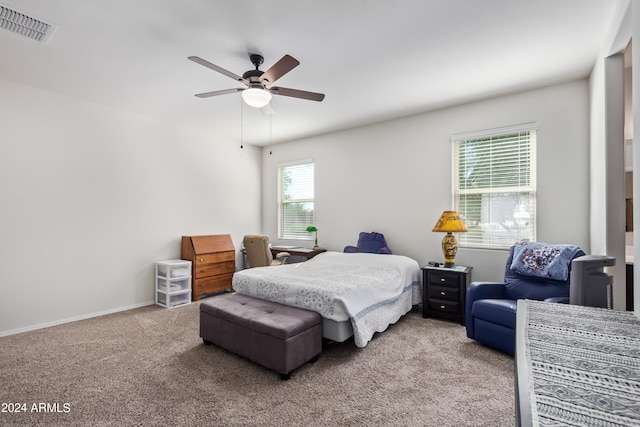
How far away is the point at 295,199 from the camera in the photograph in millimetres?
5863

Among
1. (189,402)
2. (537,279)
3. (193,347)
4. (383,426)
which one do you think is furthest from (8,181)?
(537,279)

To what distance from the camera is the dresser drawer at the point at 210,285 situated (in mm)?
4656

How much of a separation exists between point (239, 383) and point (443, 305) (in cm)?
A: 251

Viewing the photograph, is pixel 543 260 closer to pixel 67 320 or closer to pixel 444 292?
pixel 444 292

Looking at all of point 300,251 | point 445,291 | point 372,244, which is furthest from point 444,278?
point 300,251

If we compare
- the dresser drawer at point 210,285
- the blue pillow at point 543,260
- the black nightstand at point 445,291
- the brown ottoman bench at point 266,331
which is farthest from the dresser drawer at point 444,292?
the dresser drawer at point 210,285

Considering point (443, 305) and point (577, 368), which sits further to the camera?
point (443, 305)

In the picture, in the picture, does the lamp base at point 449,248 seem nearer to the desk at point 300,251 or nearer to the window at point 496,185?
the window at point 496,185

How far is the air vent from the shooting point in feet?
7.27

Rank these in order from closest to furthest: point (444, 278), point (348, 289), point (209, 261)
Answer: point (348, 289), point (444, 278), point (209, 261)

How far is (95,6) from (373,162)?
12.0 ft

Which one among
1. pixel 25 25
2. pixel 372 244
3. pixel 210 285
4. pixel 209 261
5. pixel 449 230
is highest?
pixel 25 25

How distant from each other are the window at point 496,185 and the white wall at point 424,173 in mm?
102

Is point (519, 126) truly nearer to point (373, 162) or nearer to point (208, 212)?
point (373, 162)
